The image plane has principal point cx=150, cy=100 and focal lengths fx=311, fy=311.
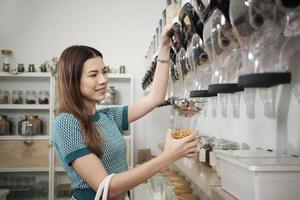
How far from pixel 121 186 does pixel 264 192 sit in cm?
53

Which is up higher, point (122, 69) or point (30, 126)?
point (122, 69)

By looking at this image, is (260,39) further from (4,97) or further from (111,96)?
(4,97)

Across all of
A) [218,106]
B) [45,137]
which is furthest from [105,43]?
[218,106]

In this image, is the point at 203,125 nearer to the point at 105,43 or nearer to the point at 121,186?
the point at 121,186

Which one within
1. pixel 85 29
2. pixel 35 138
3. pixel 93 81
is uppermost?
pixel 85 29

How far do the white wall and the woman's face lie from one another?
2323 millimetres

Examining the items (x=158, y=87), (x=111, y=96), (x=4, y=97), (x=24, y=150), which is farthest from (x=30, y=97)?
(x=158, y=87)

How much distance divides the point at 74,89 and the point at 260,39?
0.85m

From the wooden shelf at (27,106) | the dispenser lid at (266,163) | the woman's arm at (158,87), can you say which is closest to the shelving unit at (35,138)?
the wooden shelf at (27,106)

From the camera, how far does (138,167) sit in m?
1.04

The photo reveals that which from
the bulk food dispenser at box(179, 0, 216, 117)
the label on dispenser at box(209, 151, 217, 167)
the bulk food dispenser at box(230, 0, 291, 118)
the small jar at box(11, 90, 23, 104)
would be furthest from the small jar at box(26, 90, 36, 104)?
the bulk food dispenser at box(230, 0, 291, 118)

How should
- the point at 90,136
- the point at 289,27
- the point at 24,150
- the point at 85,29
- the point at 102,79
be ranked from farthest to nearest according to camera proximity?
1. the point at 85,29
2. the point at 24,150
3. the point at 102,79
4. the point at 90,136
5. the point at 289,27

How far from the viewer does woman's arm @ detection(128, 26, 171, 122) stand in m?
1.33

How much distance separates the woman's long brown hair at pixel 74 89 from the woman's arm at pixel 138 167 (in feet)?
0.34
